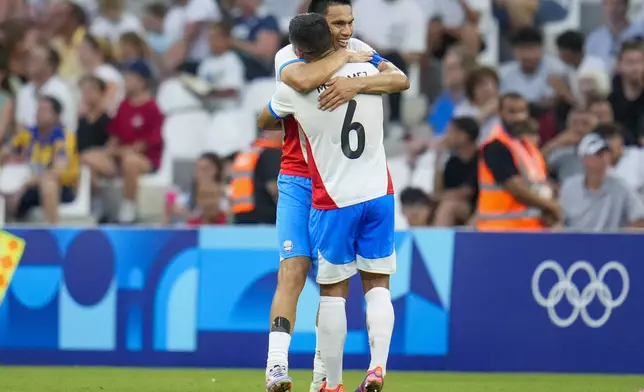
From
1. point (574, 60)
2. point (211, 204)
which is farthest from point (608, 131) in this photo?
point (211, 204)

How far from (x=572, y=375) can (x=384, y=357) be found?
11.1 ft

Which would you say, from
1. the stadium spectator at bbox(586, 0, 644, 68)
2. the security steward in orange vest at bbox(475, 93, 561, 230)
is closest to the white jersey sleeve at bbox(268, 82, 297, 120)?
the security steward in orange vest at bbox(475, 93, 561, 230)

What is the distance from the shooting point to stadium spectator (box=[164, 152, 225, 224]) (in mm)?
13227

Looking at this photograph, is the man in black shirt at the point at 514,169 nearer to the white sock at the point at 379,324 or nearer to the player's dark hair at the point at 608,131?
the player's dark hair at the point at 608,131

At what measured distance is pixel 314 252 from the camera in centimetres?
739

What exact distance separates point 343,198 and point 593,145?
541 cm

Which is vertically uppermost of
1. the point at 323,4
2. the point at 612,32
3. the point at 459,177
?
the point at 612,32

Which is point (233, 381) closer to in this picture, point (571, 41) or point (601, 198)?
point (601, 198)

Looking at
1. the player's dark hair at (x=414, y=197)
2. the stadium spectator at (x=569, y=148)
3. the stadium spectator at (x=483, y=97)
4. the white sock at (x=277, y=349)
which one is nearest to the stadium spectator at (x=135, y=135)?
the player's dark hair at (x=414, y=197)

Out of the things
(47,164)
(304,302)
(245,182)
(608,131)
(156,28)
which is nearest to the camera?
(304,302)

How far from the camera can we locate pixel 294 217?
7.41 meters

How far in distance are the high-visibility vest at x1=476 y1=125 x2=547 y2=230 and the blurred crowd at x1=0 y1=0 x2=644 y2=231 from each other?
2.78 ft

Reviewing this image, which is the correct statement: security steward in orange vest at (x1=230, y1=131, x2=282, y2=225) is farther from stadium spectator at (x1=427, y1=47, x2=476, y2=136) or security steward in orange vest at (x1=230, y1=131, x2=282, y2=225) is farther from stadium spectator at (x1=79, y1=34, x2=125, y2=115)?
stadium spectator at (x1=79, y1=34, x2=125, y2=115)

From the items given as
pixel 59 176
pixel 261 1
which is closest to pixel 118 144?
pixel 59 176
